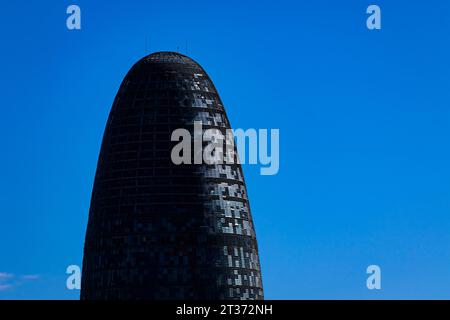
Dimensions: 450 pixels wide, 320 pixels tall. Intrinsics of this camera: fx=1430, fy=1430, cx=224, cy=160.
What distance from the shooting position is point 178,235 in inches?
7407

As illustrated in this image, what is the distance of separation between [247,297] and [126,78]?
34.6 metres

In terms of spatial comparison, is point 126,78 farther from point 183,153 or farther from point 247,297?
point 247,297

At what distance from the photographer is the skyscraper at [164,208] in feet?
615

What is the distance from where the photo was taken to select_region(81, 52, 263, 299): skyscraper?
7382 inches

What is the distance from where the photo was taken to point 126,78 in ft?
645

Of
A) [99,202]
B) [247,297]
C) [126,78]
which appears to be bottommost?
[247,297]

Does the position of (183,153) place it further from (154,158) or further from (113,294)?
(113,294)

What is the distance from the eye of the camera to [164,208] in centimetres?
18925
